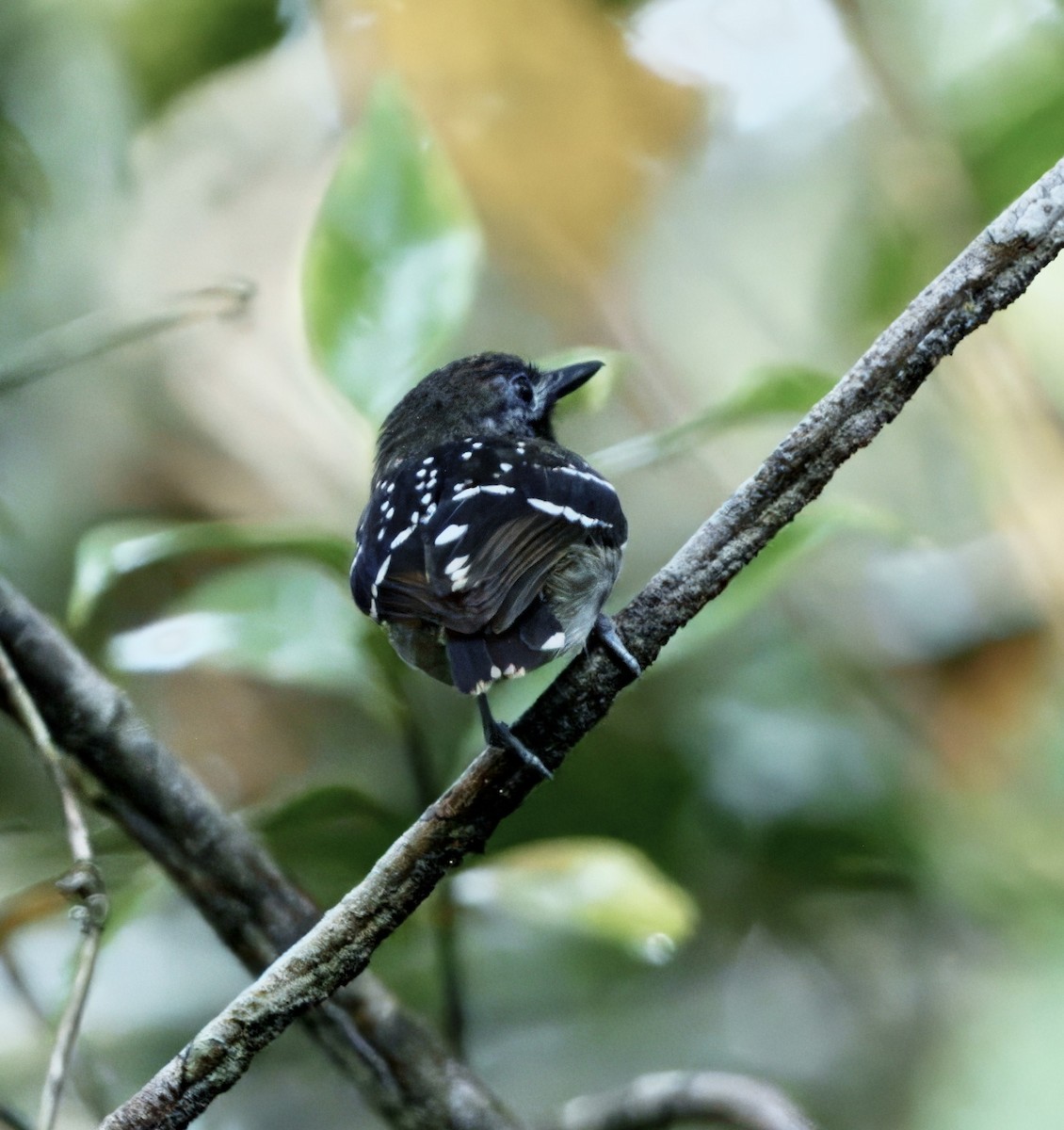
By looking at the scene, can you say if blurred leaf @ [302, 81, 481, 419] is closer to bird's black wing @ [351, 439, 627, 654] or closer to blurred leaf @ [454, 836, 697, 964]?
bird's black wing @ [351, 439, 627, 654]

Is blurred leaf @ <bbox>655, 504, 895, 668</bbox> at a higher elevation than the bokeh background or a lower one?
lower

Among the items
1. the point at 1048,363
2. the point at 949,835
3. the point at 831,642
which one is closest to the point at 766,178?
the point at 1048,363

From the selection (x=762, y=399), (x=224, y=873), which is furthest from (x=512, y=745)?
(x=762, y=399)

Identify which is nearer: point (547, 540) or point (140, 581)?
point (547, 540)

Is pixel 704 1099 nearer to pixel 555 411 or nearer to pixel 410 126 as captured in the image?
pixel 555 411

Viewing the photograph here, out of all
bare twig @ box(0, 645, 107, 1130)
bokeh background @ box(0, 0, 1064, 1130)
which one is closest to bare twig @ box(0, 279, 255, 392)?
bokeh background @ box(0, 0, 1064, 1130)

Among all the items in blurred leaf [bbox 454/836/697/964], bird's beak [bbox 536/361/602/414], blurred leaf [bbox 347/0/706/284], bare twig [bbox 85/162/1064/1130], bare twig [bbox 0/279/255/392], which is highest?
blurred leaf [bbox 347/0/706/284]

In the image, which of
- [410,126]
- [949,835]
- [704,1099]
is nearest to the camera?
[704,1099]
